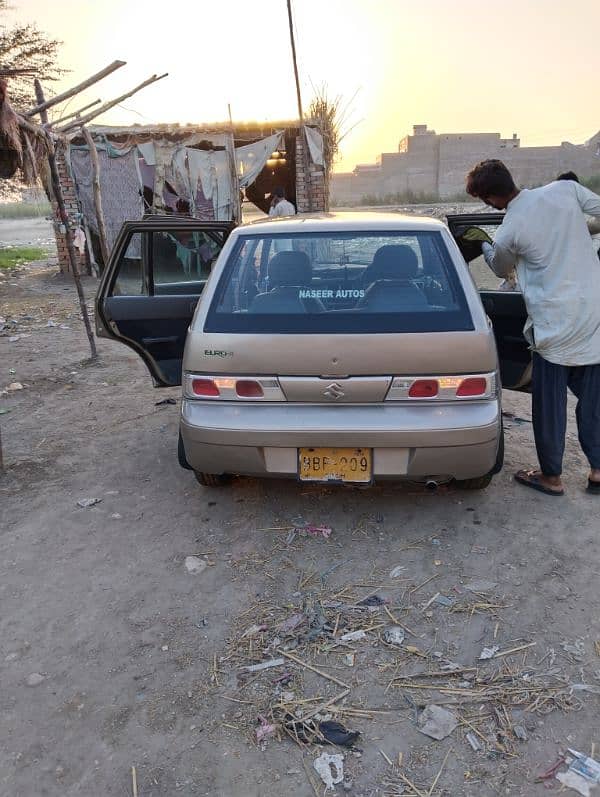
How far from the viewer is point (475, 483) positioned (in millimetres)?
3496

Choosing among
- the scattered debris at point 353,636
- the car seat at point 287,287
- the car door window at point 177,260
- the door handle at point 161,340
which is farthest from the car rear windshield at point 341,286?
the car door window at point 177,260

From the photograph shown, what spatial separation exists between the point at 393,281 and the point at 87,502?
2.27 m

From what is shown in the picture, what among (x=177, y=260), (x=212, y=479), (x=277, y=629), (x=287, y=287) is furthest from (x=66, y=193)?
(x=277, y=629)

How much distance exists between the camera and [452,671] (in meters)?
2.27

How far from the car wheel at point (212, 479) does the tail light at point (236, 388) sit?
29.5 inches

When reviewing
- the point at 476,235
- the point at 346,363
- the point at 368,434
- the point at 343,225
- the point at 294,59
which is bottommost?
the point at 368,434

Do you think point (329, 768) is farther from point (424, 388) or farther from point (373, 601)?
point (424, 388)

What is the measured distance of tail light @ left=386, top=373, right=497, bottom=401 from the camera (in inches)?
113

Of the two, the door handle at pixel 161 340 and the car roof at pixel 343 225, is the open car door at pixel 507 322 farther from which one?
the door handle at pixel 161 340

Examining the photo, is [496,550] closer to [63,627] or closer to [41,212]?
[63,627]

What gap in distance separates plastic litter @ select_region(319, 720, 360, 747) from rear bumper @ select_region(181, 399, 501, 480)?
4.07ft

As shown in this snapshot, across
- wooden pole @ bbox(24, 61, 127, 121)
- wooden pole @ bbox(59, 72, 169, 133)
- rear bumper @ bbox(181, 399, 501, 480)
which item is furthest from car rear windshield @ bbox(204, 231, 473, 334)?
wooden pole @ bbox(59, 72, 169, 133)

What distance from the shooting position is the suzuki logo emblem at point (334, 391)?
114 inches

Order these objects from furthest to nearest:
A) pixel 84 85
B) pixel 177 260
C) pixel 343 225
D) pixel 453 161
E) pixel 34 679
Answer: pixel 453 161, pixel 177 260, pixel 84 85, pixel 343 225, pixel 34 679
